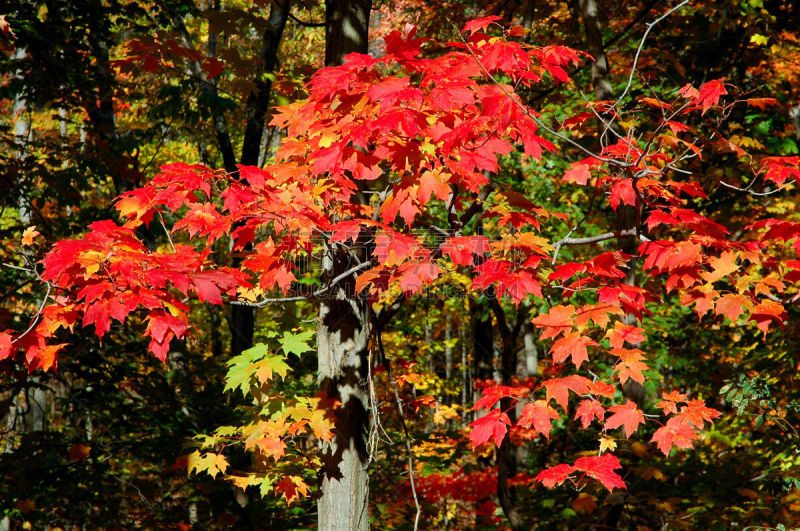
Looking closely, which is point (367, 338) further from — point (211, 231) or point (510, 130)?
point (510, 130)

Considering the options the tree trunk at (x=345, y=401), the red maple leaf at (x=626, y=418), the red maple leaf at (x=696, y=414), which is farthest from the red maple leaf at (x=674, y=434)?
the tree trunk at (x=345, y=401)

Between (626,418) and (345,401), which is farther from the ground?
(345,401)

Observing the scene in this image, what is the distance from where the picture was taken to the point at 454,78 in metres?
2.89

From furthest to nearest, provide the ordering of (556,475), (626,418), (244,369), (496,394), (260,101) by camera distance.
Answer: (260,101), (244,369), (556,475), (626,418), (496,394)

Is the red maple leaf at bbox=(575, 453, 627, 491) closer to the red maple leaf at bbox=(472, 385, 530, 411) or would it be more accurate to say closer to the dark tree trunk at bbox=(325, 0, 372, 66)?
the red maple leaf at bbox=(472, 385, 530, 411)

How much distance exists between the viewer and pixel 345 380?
4.00m

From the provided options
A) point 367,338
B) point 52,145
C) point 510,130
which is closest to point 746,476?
point 367,338

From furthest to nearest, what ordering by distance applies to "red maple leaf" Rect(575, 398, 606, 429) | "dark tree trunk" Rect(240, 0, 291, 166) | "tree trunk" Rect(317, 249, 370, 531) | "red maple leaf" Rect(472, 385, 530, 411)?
"dark tree trunk" Rect(240, 0, 291, 166), "tree trunk" Rect(317, 249, 370, 531), "red maple leaf" Rect(575, 398, 606, 429), "red maple leaf" Rect(472, 385, 530, 411)

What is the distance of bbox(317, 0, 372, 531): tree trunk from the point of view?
3.90 m

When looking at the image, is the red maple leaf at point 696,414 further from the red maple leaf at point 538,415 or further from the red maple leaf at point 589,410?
the red maple leaf at point 538,415

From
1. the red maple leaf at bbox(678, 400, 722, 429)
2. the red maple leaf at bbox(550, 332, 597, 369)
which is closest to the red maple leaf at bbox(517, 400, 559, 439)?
the red maple leaf at bbox(550, 332, 597, 369)

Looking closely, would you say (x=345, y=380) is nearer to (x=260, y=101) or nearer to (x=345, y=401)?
(x=345, y=401)

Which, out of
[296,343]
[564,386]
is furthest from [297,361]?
[564,386]

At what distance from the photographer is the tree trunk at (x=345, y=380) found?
390 centimetres
